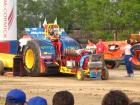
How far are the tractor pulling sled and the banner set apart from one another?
370 cm

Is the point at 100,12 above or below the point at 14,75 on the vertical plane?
above

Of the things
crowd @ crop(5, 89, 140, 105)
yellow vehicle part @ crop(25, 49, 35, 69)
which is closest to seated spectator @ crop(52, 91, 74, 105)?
crowd @ crop(5, 89, 140, 105)

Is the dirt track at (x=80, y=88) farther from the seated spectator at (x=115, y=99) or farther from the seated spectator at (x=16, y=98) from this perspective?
the seated spectator at (x=115, y=99)

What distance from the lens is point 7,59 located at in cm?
2462

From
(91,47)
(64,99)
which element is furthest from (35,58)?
(64,99)

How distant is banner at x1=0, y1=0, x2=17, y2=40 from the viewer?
88.8 ft

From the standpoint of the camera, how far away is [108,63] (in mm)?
29469

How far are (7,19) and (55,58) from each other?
6.46 metres

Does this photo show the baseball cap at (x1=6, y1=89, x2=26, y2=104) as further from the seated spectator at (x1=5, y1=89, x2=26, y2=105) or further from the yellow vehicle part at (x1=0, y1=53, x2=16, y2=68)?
the yellow vehicle part at (x1=0, y1=53, x2=16, y2=68)

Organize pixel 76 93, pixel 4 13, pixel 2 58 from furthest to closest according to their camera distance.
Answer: pixel 4 13 < pixel 2 58 < pixel 76 93

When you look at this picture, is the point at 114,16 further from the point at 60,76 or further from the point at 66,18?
the point at 60,76

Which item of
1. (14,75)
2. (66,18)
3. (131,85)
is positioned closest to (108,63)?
(14,75)

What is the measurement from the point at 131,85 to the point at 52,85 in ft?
8.77

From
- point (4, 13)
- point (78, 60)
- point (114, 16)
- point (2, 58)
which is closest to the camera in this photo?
point (78, 60)
